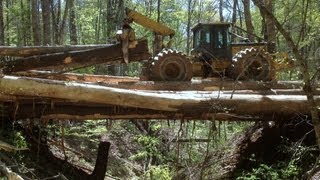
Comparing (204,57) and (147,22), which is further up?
(147,22)

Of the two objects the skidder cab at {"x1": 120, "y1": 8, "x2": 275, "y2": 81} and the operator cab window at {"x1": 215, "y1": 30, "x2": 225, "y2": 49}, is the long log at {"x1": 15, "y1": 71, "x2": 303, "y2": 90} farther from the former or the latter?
the operator cab window at {"x1": 215, "y1": 30, "x2": 225, "y2": 49}

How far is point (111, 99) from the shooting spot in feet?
23.1

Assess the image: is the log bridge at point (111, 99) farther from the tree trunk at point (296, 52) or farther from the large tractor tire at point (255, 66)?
the large tractor tire at point (255, 66)

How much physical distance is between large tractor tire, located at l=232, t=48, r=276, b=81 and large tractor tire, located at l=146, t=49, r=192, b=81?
1.43 m

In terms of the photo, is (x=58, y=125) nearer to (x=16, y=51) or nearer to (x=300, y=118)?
(x=16, y=51)

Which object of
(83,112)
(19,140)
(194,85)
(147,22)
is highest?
(147,22)

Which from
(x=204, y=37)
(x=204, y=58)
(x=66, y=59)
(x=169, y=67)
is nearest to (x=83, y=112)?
(x=66, y=59)

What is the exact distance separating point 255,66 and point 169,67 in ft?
8.66

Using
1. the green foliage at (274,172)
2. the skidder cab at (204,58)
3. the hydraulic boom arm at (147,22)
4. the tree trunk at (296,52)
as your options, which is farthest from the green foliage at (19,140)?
the tree trunk at (296,52)

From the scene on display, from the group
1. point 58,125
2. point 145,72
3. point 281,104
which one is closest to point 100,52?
point 145,72

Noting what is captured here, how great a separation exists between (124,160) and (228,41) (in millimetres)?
4531

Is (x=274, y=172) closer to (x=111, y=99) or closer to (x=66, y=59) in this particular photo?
(x=111, y=99)

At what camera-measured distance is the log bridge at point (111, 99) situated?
6758mm

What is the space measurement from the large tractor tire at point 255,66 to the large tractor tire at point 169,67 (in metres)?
1.43
